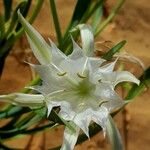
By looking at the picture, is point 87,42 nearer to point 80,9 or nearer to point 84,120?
point 84,120

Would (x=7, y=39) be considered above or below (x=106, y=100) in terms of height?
below

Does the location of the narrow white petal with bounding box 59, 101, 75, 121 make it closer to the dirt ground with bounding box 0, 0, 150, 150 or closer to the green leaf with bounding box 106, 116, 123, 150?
the green leaf with bounding box 106, 116, 123, 150

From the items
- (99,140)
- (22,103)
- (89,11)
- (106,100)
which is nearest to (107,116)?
(106,100)

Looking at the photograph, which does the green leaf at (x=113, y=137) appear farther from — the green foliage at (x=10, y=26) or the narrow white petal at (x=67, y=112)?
the green foliage at (x=10, y=26)

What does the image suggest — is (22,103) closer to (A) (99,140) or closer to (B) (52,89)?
(B) (52,89)

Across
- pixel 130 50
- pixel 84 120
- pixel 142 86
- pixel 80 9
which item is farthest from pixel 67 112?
pixel 130 50
